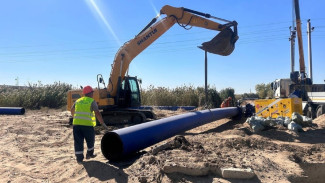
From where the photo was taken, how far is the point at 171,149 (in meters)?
5.26

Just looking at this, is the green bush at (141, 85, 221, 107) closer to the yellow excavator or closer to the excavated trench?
the yellow excavator

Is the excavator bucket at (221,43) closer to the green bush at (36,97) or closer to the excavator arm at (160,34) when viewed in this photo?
the excavator arm at (160,34)

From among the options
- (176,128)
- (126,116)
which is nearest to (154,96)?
(126,116)

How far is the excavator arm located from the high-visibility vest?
5.52 meters

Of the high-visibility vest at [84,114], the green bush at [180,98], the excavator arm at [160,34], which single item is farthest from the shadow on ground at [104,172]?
the green bush at [180,98]

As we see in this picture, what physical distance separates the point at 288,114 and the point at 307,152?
137 inches

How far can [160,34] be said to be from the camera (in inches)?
436

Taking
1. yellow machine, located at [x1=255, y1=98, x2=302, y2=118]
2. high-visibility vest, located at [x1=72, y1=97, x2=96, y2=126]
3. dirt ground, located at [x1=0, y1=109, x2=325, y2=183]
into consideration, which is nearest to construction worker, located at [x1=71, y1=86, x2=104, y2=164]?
high-visibility vest, located at [x1=72, y1=97, x2=96, y2=126]

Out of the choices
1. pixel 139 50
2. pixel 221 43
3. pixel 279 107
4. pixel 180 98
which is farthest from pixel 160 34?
pixel 180 98

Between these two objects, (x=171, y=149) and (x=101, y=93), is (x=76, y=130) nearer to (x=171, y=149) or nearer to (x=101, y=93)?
(x=171, y=149)

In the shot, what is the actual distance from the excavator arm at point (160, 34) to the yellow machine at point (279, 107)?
94.4 inches

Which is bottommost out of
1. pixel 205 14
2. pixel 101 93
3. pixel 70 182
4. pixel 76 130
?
pixel 70 182

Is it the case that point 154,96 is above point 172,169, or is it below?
above

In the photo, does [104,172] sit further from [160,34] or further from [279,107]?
[160,34]
